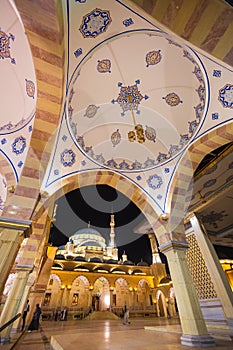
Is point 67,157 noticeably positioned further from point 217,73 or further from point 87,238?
point 87,238

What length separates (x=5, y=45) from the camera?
3994mm

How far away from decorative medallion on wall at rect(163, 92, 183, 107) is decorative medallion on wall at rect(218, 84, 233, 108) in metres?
0.97

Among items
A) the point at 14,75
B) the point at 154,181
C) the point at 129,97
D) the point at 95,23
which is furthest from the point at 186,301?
the point at 14,75

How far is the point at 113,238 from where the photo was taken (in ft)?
95.6

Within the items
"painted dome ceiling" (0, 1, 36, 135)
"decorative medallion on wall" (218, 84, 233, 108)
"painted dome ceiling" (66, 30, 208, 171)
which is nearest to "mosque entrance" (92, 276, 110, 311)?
"painted dome ceiling" (66, 30, 208, 171)

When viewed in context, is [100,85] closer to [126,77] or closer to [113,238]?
[126,77]

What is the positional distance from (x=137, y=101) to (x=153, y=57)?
110 centimetres

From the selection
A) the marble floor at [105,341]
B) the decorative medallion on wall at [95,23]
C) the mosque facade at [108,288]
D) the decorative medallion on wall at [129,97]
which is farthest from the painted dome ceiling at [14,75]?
the mosque facade at [108,288]

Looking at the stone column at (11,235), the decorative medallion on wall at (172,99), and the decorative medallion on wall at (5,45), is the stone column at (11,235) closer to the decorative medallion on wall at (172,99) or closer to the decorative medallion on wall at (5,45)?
the decorative medallion on wall at (5,45)

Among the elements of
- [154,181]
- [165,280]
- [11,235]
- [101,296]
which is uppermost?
[165,280]

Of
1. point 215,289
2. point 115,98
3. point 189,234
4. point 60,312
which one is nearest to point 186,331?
point 215,289

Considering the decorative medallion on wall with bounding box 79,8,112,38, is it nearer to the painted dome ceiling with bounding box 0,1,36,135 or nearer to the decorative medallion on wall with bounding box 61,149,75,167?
the painted dome ceiling with bounding box 0,1,36,135

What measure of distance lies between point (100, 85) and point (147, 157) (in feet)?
8.20

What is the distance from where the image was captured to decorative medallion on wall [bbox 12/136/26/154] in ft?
17.0
